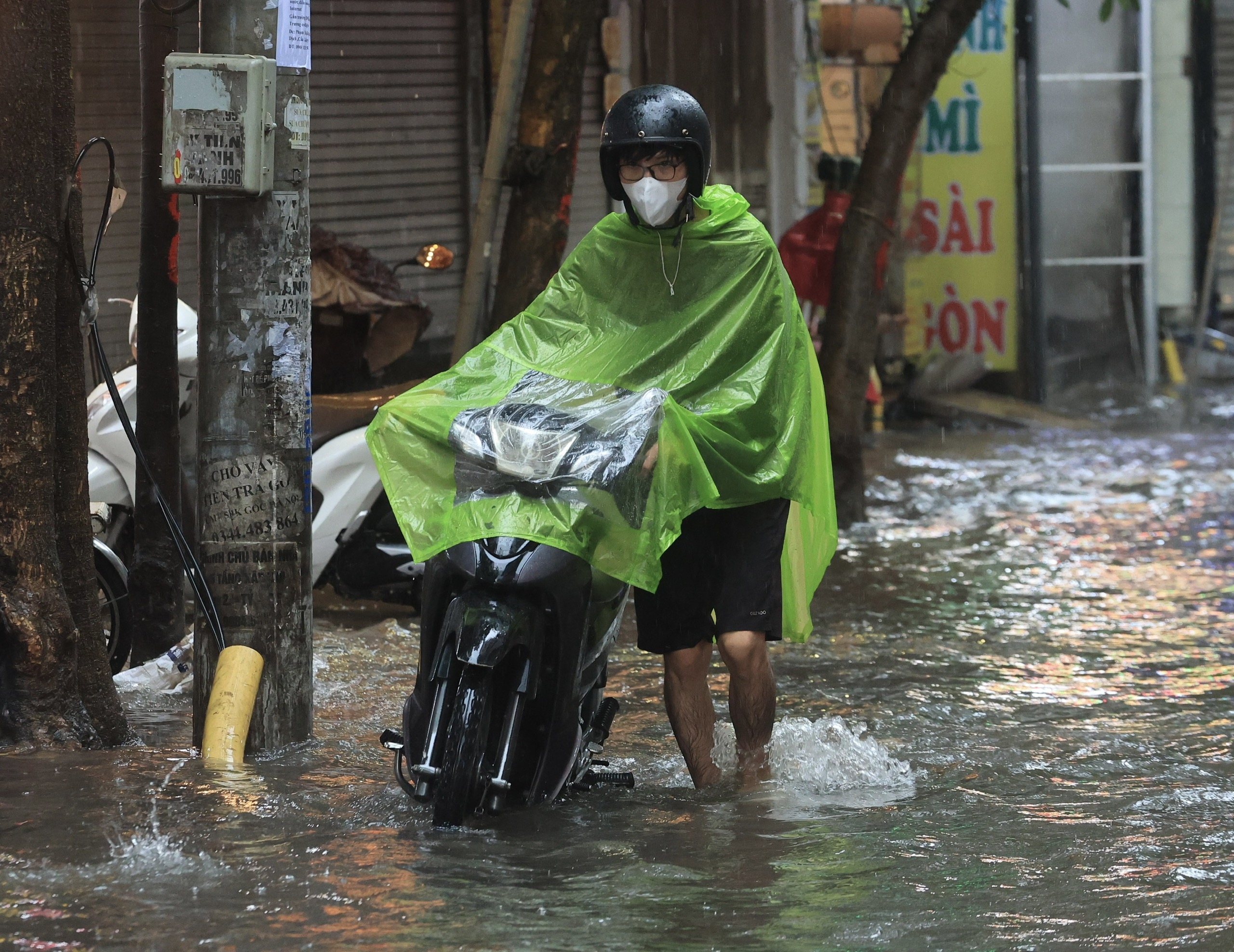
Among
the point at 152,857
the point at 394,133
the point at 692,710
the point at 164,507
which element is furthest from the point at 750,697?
the point at 394,133

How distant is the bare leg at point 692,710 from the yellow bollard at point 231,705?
3.50ft

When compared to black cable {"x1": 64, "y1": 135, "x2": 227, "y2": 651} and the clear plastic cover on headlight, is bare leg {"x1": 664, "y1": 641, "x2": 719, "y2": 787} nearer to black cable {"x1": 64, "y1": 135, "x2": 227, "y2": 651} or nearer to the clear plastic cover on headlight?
the clear plastic cover on headlight

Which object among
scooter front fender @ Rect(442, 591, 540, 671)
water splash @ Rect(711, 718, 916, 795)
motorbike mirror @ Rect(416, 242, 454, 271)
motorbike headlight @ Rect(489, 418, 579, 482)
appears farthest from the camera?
motorbike mirror @ Rect(416, 242, 454, 271)

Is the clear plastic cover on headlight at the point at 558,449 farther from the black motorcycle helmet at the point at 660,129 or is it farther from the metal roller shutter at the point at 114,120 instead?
the metal roller shutter at the point at 114,120

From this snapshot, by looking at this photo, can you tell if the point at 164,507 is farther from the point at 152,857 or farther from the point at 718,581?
the point at 718,581

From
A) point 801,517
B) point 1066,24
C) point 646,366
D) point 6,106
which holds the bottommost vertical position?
point 801,517

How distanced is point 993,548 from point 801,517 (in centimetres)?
406

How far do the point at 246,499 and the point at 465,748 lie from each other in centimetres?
107

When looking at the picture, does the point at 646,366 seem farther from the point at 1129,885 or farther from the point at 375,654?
the point at 375,654

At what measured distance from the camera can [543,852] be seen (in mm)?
3734

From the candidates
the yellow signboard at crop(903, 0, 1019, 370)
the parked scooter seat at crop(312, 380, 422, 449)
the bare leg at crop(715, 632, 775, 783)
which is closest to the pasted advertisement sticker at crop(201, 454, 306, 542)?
the bare leg at crop(715, 632, 775, 783)

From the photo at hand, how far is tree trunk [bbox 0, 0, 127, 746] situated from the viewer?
416cm

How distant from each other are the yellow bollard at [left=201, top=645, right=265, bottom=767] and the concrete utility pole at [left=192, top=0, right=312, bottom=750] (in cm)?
5

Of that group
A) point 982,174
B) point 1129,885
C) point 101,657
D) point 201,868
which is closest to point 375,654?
point 101,657
